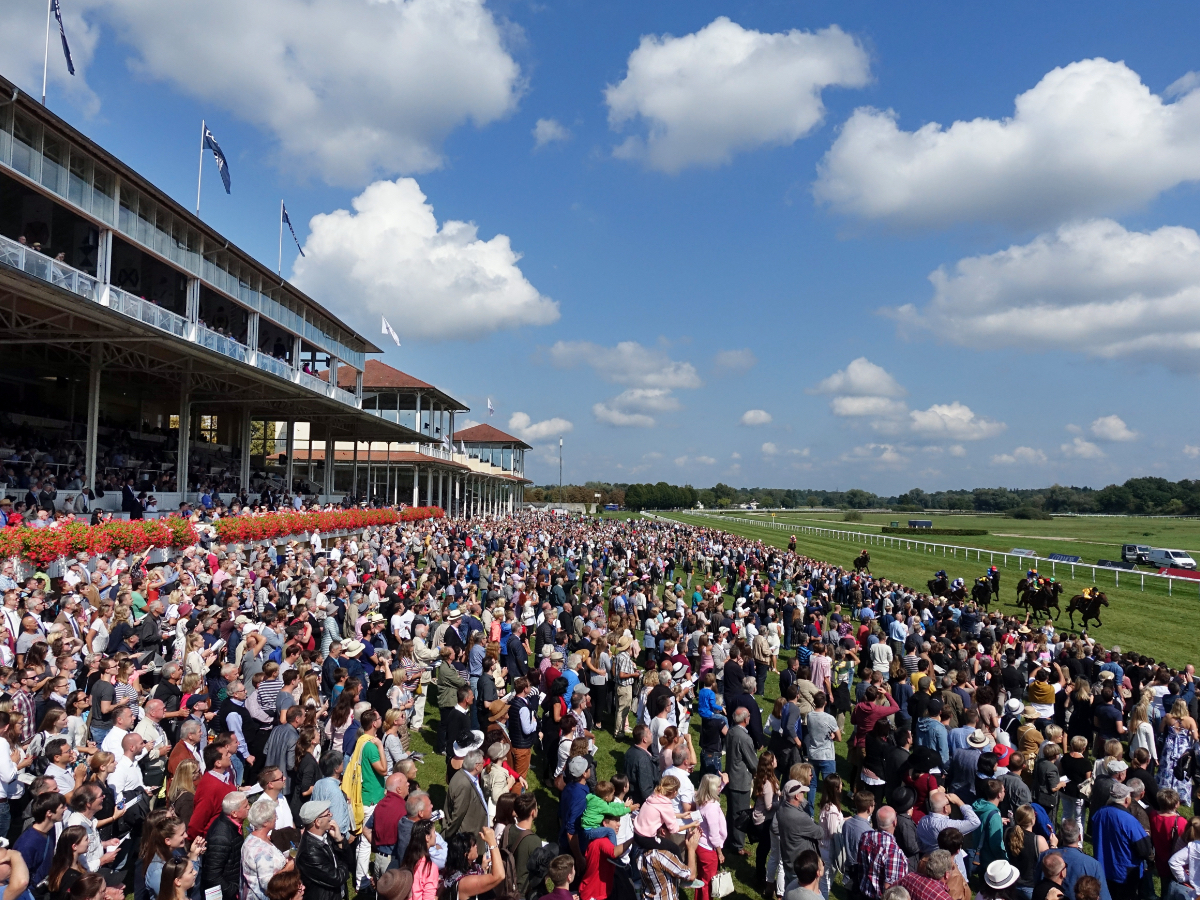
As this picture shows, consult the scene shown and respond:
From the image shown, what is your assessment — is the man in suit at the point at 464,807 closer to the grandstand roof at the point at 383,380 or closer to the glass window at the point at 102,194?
the glass window at the point at 102,194

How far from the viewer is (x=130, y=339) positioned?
1905 cm

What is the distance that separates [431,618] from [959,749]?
7.35 meters

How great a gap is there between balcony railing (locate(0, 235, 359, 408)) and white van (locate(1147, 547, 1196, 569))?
42.8 m

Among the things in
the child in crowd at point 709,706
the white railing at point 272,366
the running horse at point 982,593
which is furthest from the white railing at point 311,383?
the child in crowd at point 709,706

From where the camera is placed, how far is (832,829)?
5.69 m

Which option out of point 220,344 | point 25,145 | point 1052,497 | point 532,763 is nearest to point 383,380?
point 220,344

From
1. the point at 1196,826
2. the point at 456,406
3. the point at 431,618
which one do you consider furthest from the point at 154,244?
the point at 456,406

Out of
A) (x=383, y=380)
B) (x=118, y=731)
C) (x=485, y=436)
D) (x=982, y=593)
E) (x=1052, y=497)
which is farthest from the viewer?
(x=1052, y=497)

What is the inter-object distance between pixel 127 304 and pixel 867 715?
20.2m

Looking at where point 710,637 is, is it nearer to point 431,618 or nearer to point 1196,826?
point 431,618

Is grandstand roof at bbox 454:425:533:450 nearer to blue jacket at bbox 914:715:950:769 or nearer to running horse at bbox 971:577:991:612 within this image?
running horse at bbox 971:577:991:612

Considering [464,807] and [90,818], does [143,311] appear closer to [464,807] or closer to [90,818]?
[90,818]

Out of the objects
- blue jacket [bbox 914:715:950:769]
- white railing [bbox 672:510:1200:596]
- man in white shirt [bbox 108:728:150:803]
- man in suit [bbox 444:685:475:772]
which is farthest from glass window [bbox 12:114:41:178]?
white railing [bbox 672:510:1200:596]

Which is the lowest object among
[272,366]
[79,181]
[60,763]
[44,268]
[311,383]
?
[60,763]
